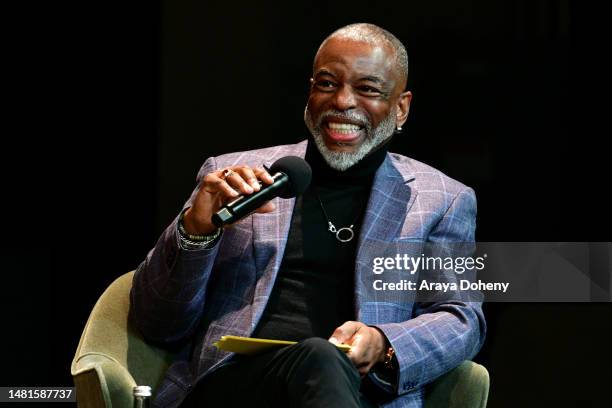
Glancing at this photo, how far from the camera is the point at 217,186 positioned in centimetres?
277

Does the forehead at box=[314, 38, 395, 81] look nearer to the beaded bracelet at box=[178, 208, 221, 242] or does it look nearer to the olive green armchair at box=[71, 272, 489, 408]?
the beaded bracelet at box=[178, 208, 221, 242]

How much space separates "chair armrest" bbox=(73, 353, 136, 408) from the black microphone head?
638 millimetres

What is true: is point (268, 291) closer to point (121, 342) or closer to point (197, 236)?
point (197, 236)

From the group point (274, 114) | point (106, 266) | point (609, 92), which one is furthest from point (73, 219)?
point (609, 92)

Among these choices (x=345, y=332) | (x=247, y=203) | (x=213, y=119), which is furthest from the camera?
(x=213, y=119)

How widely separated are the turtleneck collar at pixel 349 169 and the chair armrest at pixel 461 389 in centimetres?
64

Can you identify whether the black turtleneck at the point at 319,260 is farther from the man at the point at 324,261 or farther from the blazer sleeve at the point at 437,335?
the blazer sleeve at the point at 437,335

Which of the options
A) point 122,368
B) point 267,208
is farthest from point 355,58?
point 122,368

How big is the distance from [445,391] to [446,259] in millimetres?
365

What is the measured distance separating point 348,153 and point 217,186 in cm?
62

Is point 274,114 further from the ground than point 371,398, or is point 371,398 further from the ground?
point 274,114

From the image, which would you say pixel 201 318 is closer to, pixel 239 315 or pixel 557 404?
pixel 239 315

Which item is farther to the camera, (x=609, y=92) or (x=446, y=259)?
Result: (x=609, y=92)

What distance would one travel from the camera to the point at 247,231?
318cm
